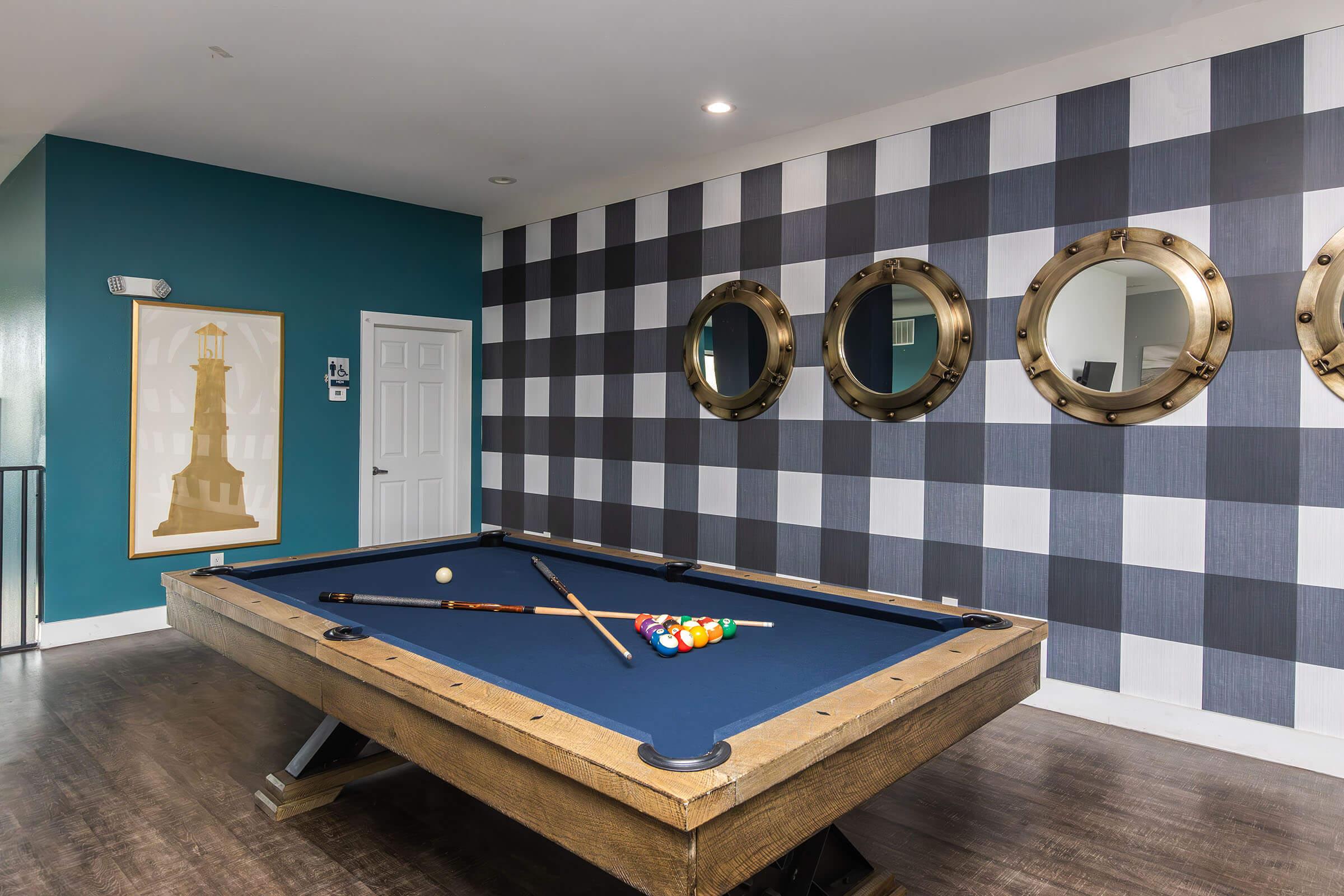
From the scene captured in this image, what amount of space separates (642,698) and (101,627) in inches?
162

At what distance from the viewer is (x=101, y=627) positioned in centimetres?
431

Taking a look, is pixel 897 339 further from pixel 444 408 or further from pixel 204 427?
pixel 204 427

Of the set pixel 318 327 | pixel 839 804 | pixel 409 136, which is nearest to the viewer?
pixel 839 804

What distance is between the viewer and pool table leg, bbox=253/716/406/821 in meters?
2.37

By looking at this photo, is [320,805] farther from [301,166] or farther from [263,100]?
[301,166]

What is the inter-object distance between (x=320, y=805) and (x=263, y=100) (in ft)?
10.3

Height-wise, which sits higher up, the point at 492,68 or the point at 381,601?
the point at 492,68

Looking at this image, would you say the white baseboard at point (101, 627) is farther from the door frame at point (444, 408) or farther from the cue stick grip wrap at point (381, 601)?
the cue stick grip wrap at point (381, 601)

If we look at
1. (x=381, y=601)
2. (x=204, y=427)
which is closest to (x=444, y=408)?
(x=204, y=427)

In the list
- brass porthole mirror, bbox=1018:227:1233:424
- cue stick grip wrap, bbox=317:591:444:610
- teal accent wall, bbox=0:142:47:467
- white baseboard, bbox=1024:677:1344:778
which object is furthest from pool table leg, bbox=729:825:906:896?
teal accent wall, bbox=0:142:47:467

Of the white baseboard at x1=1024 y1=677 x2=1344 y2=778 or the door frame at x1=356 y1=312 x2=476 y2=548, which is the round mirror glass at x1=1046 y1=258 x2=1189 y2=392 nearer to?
the white baseboard at x1=1024 y1=677 x2=1344 y2=778

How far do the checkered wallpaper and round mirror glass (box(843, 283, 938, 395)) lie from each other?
185mm

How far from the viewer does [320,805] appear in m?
2.44

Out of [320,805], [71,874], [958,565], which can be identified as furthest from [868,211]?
[71,874]
